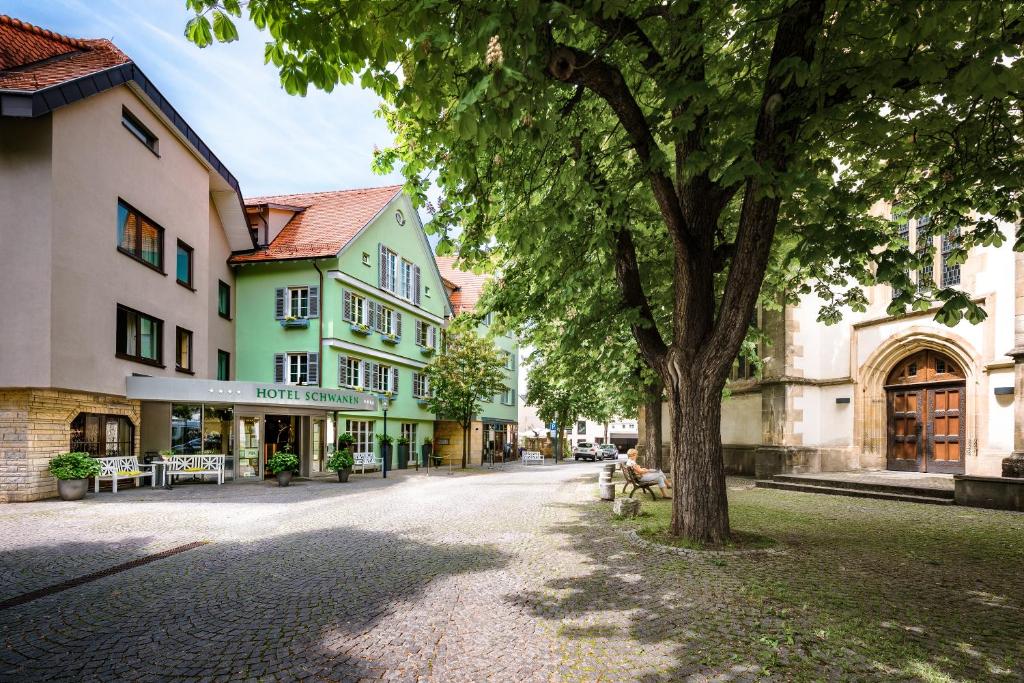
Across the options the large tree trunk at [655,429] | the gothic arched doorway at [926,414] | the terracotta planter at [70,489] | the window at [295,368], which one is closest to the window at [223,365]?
the window at [295,368]

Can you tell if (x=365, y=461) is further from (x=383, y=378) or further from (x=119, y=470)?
(x=119, y=470)

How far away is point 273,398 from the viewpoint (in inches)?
806

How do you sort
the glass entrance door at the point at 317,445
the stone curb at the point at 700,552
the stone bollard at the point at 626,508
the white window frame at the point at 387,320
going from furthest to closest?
the white window frame at the point at 387,320 < the glass entrance door at the point at 317,445 < the stone bollard at the point at 626,508 < the stone curb at the point at 700,552

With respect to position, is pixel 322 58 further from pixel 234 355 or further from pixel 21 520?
pixel 234 355

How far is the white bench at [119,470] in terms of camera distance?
54.5 ft

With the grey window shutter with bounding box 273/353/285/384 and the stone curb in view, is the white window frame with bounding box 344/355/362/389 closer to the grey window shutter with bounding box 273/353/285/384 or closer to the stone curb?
the grey window shutter with bounding box 273/353/285/384

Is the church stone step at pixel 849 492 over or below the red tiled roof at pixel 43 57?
below

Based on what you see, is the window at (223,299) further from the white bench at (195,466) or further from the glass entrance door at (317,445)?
the white bench at (195,466)

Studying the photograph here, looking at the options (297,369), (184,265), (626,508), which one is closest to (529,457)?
(297,369)

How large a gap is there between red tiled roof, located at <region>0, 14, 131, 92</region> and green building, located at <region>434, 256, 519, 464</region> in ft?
64.0

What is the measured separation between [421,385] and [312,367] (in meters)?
8.92

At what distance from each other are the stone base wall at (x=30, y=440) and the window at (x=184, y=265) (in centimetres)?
675

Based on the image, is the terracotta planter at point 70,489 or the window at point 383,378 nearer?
the terracotta planter at point 70,489

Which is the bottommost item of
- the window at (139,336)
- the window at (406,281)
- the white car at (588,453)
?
the white car at (588,453)
